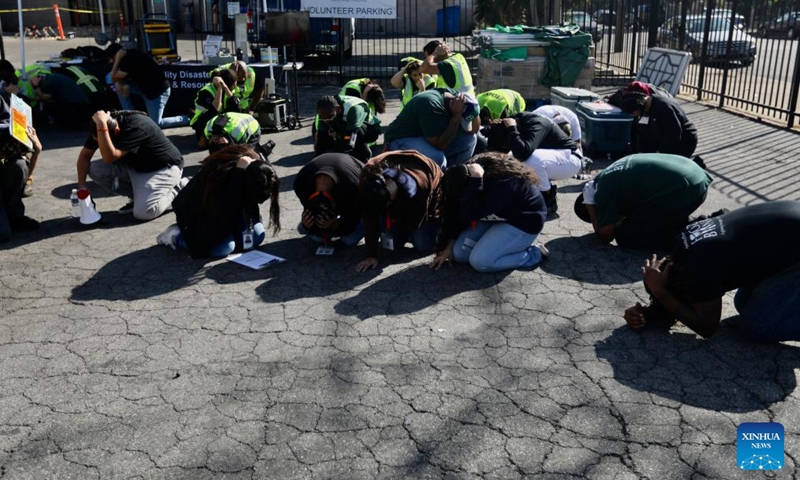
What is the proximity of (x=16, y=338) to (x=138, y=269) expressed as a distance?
1.23 meters

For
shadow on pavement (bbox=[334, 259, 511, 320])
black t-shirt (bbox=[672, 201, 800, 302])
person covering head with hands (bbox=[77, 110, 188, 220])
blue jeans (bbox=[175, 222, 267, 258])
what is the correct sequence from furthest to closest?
person covering head with hands (bbox=[77, 110, 188, 220]) < blue jeans (bbox=[175, 222, 267, 258]) < shadow on pavement (bbox=[334, 259, 511, 320]) < black t-shirt (bbox=[672, 201, 800, 302])

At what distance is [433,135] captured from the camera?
716cm

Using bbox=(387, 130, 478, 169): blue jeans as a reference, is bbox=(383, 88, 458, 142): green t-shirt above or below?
above

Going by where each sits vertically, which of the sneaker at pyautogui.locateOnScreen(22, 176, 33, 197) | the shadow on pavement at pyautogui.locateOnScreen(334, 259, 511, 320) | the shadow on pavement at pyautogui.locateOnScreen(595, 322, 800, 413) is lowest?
the shadow on pavement at pyautogui.locateOnScreen(595, 322, 800, 413)

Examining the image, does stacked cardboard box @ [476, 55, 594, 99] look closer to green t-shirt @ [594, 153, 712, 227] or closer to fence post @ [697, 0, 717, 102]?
fence post @ [697, 0, 717, 102]

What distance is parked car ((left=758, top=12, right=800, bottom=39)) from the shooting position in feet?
37.0

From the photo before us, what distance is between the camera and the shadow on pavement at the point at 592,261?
216 inches

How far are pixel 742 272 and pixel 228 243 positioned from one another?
3.81 metres

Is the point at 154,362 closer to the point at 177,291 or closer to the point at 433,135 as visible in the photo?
the point at 177,291

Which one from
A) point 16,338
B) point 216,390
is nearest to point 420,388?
point 216,390

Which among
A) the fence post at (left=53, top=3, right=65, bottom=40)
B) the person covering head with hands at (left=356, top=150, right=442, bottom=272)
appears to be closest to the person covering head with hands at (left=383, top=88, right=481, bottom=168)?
the person covering head with hands at (left=356, top=150, right=442, bottom=272)

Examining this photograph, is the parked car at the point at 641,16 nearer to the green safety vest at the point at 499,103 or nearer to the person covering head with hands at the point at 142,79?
the green safety vest at the point at 499,103
